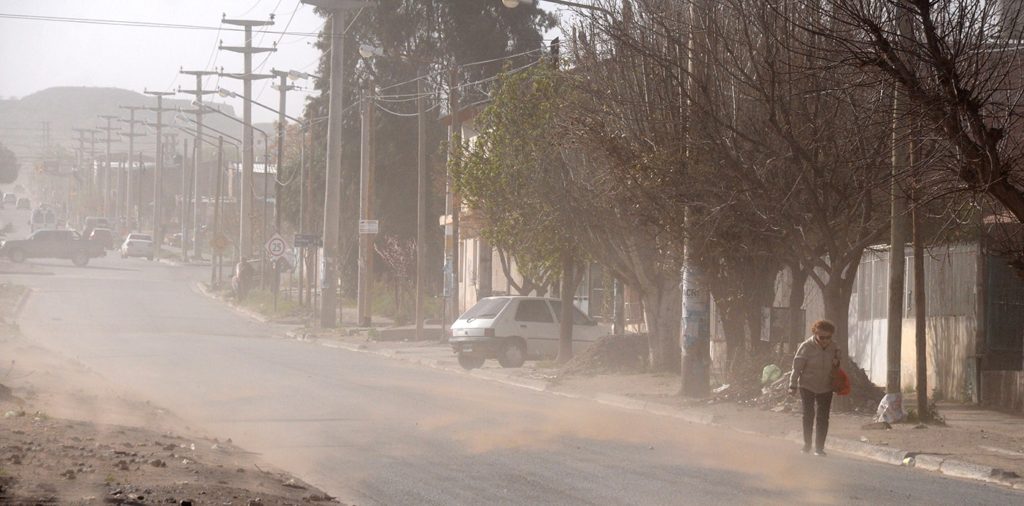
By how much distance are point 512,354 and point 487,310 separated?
115 cm

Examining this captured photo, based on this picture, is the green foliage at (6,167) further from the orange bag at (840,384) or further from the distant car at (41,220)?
the orange bag at (840,384)

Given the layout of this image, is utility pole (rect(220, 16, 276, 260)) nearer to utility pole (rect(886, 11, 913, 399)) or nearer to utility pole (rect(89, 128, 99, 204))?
utility pole (rect(886, 11, 913, 399))

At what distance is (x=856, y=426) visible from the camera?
17.8m

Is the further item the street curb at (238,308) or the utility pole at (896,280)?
the street curb at (238,308)

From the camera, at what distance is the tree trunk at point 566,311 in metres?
28.8

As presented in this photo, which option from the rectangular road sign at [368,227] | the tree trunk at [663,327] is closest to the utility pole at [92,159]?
the rectangular road sign at [368,227]

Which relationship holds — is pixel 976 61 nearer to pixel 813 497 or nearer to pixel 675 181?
pixel 813 497

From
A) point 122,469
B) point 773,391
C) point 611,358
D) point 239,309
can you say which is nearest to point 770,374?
point 773,391

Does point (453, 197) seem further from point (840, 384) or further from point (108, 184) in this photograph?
point (108, 184)

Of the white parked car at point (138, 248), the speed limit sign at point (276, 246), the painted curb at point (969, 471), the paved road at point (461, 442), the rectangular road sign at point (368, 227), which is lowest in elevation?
the painted curb at point (969, 471)

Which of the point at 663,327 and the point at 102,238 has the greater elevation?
the point at 102,238

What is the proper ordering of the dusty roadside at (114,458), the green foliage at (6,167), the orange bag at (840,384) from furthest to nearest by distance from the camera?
1. the green foliage at (6,167)
2. the orange bag at (840,384)
3. the dusty roadside at (114,458)

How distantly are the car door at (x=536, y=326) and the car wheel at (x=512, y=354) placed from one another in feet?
0.62

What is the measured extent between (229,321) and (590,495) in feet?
118
